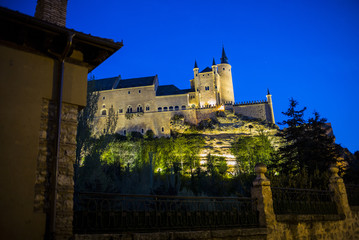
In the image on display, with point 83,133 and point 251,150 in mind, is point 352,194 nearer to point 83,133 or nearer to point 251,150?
point 83,133

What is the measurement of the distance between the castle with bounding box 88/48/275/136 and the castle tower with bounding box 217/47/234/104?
118 centimetres

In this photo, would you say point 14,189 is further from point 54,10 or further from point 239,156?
point 239,156

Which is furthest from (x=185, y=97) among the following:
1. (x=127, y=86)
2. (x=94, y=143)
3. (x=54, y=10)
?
(x=54, y=10)

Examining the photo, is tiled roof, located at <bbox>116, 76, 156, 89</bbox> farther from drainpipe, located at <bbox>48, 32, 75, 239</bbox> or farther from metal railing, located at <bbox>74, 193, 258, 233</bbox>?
drainpipe, located at <bbox>48, 32, 75, 239</bbox>

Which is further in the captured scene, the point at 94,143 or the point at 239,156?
the point at 239,156

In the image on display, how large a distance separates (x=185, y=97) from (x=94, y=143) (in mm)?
46230

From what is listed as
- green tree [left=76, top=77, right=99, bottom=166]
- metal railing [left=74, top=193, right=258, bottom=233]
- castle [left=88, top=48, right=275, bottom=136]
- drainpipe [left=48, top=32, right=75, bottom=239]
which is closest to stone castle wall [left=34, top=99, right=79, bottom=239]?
drainpipe [left=48, top=32, right=75, bottom=239]

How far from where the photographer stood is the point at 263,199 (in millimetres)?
8719

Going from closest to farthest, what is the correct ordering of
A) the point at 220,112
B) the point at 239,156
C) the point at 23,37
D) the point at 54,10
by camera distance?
the point at 23,37 → the point at 54,10 → the point at 239,156 → the point at 220,112

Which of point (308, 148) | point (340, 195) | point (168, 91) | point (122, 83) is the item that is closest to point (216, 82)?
point (168, 91)

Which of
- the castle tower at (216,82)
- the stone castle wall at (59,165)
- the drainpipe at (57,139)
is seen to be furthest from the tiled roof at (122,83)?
the stone castle wall at (59,165)

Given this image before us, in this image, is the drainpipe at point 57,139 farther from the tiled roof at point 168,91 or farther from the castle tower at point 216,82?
the castle tower at point 216,82

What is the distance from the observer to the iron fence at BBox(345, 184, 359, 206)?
12527 millimetres

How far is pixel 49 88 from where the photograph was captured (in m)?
6.32
